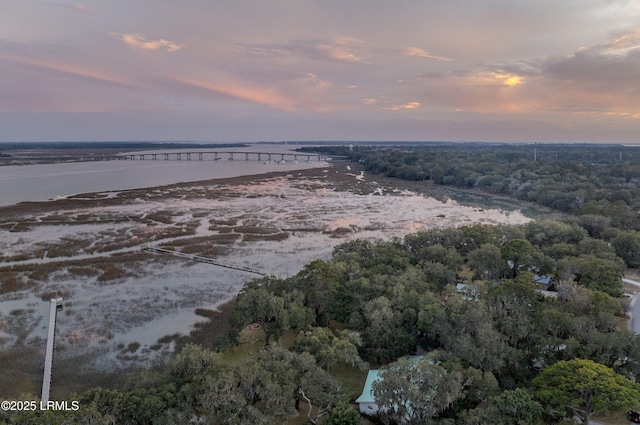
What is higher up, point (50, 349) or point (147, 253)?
point (147, 253)

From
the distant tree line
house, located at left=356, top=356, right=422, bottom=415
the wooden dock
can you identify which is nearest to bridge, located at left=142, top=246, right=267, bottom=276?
the wooden dock

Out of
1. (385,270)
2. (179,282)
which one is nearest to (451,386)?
(385,270)

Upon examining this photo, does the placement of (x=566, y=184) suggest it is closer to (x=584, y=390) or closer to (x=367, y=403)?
(x=584, y=390)

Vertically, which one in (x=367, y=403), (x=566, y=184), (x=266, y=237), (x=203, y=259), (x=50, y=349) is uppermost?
(x=566, y=184)

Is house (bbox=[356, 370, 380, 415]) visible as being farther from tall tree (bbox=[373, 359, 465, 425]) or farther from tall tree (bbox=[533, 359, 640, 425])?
tall tree (bbox=[533, 359, 640, 425])

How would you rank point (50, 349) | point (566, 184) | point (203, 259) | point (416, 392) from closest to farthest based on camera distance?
point (416, 392) → point (50, 349) → point (203, 259) → point (566, 184)

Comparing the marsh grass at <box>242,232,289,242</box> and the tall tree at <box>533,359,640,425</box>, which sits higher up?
the tall tree at <box>533,359,640,425</box>

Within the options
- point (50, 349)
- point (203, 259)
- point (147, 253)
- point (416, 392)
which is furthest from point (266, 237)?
point (416, 392)

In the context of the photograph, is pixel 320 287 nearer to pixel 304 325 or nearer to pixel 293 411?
pixel 304 325

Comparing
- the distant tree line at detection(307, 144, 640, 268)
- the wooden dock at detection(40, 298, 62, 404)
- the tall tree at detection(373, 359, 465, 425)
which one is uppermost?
the distant tree line at detection(307, 144, 640, 268)

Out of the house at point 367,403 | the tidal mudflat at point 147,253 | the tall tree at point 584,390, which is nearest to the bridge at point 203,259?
the tidal mudflat at point 147,253
